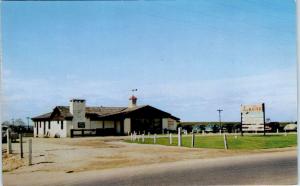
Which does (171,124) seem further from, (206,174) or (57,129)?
(206,174)

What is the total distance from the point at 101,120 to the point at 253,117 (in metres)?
18.0

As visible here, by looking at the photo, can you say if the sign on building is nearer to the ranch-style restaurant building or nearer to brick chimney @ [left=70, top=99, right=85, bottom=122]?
the ranch-style restaurant building

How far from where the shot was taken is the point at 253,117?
99.7 ft

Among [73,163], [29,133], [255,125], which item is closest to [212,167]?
[73,163]

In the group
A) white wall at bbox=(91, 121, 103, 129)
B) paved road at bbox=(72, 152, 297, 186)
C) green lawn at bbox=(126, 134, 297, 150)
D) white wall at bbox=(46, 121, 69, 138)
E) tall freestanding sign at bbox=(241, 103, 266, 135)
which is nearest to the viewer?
paved road at bbox=(72, 152, 297, 186)

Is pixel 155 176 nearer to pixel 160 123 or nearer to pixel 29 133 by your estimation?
pixel 160 123

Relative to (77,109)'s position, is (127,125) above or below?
below

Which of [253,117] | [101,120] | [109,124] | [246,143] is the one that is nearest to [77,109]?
[101,120]

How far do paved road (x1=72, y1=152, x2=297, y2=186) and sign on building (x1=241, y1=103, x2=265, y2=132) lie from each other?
16369 mm

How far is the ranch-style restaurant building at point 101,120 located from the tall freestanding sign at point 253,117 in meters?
13.2

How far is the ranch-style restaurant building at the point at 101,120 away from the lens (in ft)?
132

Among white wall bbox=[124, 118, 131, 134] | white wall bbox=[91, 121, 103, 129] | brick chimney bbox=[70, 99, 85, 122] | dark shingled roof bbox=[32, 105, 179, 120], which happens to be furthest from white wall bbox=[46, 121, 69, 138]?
white wall bbox=[124, 118, 131, 134]

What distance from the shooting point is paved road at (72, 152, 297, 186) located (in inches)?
388

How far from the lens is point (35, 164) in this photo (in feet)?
45.5
